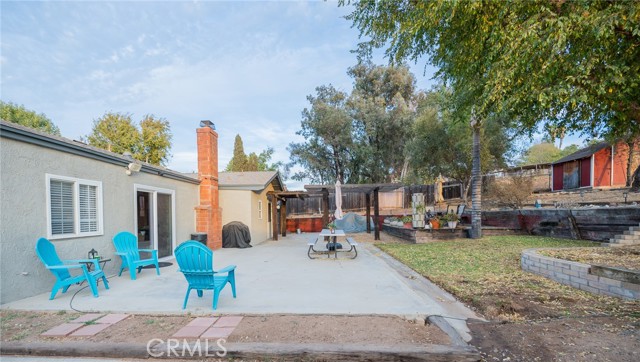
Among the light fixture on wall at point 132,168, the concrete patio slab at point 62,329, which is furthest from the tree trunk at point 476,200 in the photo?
the concrete patio slab at point 62,329

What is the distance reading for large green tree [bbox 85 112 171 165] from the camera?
21.8 meters

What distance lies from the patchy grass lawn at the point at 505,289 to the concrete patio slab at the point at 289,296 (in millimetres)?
361

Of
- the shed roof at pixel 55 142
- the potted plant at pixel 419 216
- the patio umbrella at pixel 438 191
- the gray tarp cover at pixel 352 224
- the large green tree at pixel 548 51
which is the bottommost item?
the gray tarp cover at pixel 352 224

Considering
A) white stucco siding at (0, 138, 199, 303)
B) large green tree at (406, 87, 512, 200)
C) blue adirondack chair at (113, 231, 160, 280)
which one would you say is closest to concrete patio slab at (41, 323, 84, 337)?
white stucco siding at (0, 138, 199, 303)

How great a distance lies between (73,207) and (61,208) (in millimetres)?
240

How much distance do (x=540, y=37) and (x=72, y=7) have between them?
1053 centimetres

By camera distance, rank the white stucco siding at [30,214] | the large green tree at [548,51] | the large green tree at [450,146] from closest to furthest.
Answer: the large green tree at [548,51] < the white stucco siding at [30,214] < the large green tree at [450,146]

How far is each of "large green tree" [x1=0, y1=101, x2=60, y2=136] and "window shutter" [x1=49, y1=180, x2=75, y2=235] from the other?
69.0 feet

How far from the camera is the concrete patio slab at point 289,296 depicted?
13.6ft

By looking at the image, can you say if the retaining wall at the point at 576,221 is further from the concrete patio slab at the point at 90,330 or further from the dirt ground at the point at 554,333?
the concrete patio slab at the point at 90,330

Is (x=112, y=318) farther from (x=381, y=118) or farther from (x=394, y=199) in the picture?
(x=381, y=118)

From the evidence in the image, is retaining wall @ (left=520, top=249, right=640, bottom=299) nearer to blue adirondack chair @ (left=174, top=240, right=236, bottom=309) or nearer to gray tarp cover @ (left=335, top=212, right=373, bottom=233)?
blue adirondack chair @ (left=174, top=240, right=236, bottom=309)

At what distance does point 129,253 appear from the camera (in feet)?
21.2

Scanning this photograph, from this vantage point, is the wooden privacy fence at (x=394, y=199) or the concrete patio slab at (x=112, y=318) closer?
Result: the concrete patio slab at (x=112, y=318)
